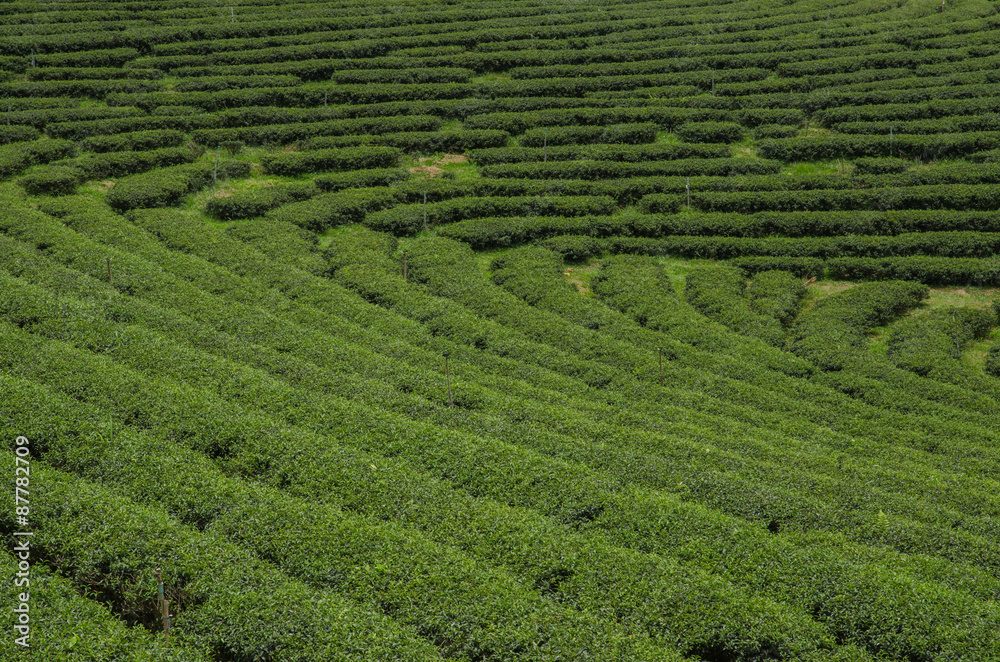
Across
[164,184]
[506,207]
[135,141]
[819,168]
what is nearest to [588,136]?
[506,207]

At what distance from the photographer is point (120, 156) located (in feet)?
119

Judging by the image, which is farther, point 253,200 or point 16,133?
point 16,133

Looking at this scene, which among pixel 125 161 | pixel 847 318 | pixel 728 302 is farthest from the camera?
pixel 125 161

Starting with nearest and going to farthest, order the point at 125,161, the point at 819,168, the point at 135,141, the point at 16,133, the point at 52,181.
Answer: the point at 52,181
the point at 125,161
the point at 16,133
the point at 135,141
the point at 819,168

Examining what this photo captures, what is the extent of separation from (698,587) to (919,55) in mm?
46971

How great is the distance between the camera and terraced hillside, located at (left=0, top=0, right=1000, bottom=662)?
1304 centimetres

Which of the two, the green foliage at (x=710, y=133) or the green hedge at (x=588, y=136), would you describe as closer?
the green hedge at (x=588, y=136)

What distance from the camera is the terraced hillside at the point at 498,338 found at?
13.0 meters

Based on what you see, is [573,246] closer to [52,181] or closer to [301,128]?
[301,128]

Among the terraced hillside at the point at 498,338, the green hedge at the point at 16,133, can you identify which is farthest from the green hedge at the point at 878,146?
the green hedge at the point at 16,133

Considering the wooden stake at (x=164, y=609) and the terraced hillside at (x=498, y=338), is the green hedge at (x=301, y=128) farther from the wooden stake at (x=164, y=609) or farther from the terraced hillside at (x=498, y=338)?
the wooden stake at (x=164, y=609)

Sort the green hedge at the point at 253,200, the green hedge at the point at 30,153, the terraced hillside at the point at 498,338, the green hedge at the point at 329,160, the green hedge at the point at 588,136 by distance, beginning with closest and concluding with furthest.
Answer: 1. the terraced hillside at the point at 498,338
2. the green hedge at the point at 253,200
3. the green hedge at the point at 30,153
4. the green hedge at the point at 329,160
5. the green hedge at the point at 588,136

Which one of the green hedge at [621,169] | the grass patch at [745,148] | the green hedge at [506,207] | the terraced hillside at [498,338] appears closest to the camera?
the terraced hillside at [498,338]

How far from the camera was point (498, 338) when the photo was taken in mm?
24938
